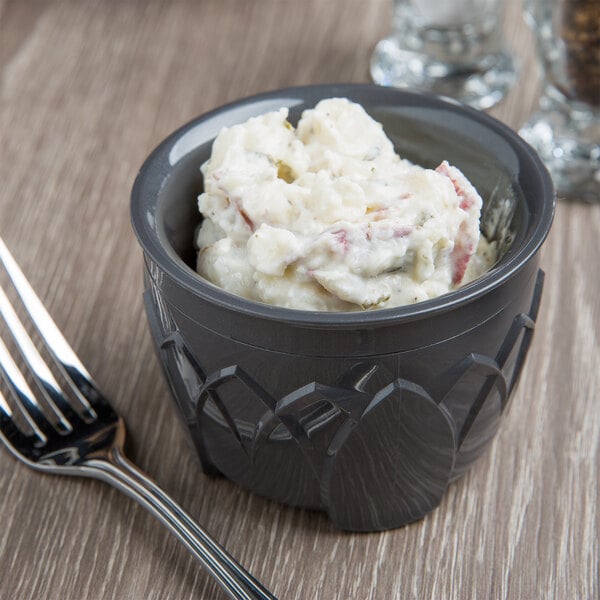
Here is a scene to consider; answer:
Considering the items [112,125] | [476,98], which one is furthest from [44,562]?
[476,98]

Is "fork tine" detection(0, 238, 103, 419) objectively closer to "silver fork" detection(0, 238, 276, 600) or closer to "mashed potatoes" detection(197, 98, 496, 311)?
"silver fork" detection(0, 238, 276, 600)

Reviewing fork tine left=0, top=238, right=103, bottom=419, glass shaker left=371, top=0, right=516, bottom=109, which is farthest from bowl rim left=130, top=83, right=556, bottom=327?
glass shaker left=371, top=0, right=516, bottom=109

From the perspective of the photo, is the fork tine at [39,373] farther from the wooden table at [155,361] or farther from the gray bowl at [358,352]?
the gray bowl at [358,352]

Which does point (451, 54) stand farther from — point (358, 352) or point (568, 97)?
point (358, 352)

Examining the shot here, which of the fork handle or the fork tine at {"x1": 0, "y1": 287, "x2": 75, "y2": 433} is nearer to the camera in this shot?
the fork handle

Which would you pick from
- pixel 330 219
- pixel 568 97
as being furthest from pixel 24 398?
pixel 568 97

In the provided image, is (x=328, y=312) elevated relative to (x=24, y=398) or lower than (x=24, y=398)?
elevated
